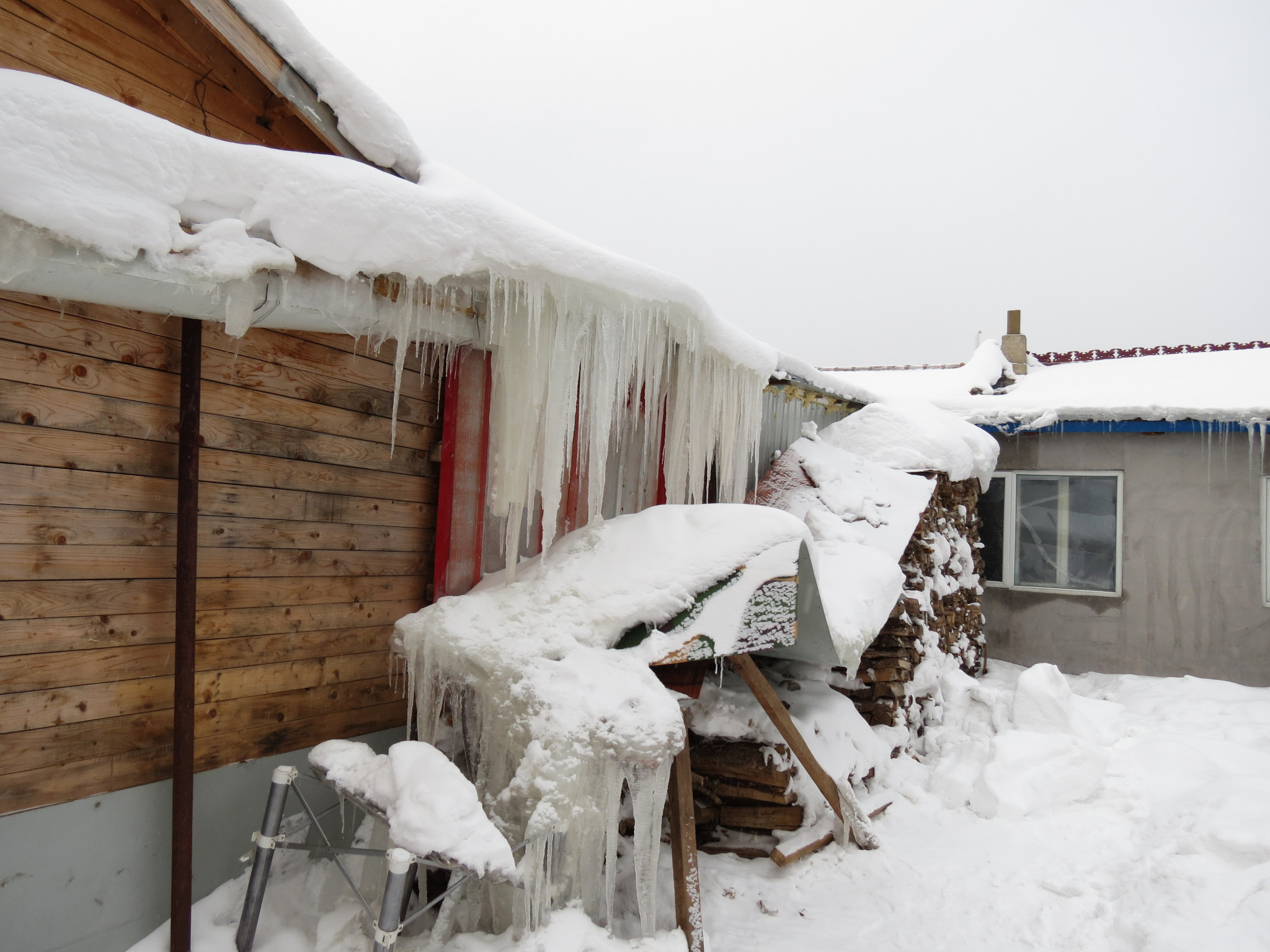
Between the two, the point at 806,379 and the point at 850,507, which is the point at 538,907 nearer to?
the point at 850,507

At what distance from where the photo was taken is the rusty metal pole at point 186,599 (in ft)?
9.41

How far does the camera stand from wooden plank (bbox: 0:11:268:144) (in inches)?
99.9

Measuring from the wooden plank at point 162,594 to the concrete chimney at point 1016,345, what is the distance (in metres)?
9.08

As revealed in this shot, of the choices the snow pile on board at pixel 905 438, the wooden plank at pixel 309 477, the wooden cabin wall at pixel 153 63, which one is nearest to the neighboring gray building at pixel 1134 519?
the snow pile on board at pixel 905 438

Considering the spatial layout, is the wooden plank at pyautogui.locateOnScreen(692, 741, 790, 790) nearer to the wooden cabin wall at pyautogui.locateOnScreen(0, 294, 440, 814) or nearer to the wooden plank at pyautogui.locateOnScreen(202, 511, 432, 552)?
the wooden cabin wall at pyautogui.locateOnScreen(0, 294, 440, 814)

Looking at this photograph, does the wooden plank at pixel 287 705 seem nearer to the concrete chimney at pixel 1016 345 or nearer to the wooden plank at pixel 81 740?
the wooden plank at pixel 81 740

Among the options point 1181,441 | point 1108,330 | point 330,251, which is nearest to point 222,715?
point 330,251

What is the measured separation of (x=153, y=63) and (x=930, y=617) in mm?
6021

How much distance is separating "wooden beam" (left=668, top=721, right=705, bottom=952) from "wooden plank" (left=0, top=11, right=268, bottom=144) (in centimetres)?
340

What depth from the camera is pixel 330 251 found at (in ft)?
7.91

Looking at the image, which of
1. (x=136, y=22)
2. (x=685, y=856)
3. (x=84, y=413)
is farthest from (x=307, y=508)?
(x=685, y=856)

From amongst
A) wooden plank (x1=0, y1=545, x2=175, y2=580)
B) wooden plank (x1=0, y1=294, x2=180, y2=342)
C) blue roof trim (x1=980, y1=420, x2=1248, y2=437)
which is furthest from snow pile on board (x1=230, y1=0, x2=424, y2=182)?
blue roof trim (x1=980, y1=420, x2=1248, y2=437)

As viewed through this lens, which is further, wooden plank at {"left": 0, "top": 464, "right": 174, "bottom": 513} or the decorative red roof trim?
the decorative red roof trim

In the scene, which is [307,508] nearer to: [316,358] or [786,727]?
[316,358]
